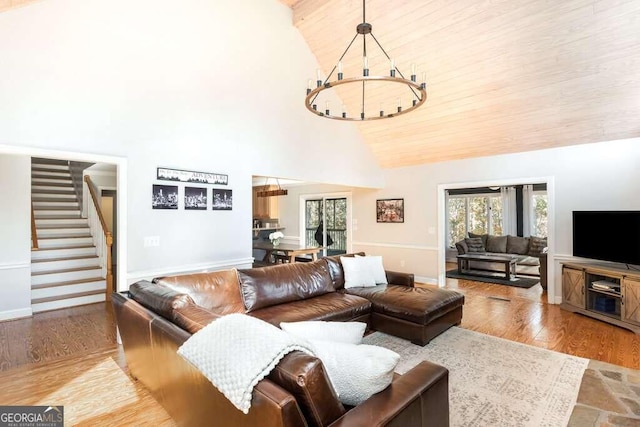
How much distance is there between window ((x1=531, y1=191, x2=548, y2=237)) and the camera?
8.77 meters

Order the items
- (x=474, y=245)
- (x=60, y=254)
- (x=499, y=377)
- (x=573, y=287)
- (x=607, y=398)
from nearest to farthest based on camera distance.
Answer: (x=607, y=398), (x=499, y=377), (x=573, y=287), (x=60, y=254), (x=474, y=245)

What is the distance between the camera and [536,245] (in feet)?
26.6

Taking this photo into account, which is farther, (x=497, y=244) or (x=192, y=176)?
(x=497, y=244)

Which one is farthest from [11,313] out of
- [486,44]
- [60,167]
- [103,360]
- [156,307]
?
[486,44]

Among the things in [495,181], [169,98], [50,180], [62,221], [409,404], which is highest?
[169,98]

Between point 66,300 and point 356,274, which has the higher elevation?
point 356,274

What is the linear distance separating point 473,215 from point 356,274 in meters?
7.16

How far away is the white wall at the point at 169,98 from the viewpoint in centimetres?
296

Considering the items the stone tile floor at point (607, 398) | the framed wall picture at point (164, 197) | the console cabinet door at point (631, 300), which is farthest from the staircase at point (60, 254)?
the console cabinet door at point (631, 300)

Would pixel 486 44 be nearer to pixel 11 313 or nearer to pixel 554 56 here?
pixel 554 56

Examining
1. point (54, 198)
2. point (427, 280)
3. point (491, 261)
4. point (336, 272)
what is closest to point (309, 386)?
point (336, 272)

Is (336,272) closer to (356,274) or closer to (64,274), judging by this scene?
(356,274)

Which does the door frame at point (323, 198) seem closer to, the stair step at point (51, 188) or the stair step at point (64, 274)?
the stair step at point (64, 274)

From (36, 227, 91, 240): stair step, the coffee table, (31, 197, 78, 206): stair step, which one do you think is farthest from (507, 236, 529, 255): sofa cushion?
(31, 197, 78, 206): stair step
